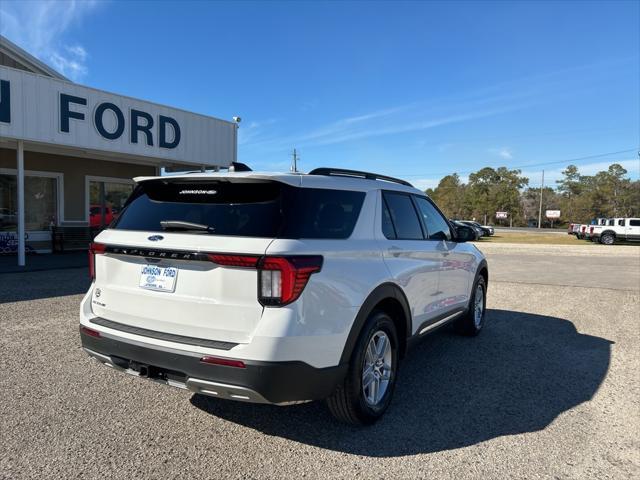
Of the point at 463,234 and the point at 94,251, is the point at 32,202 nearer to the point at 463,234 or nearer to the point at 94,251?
the point at 94,251

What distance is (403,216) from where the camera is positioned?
4.01 metres

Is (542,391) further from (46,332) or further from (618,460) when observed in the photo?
(46,332)

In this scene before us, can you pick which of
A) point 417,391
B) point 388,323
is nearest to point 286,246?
point 388,323

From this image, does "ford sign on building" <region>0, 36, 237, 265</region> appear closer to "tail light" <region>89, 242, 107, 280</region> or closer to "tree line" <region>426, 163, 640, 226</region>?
"tail light" <region>89, 242, 107, 280</region>

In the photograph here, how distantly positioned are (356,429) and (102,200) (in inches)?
586

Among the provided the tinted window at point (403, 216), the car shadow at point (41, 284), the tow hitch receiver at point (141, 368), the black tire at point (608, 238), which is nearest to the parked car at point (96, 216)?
the car shadow at point (41, 284)

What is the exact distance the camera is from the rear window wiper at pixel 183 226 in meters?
2.84

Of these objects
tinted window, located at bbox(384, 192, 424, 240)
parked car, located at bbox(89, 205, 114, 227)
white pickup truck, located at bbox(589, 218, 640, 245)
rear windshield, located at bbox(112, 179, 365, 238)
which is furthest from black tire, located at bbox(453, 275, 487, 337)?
white pickup truck, located at bbox(589, 218, 640, 245)

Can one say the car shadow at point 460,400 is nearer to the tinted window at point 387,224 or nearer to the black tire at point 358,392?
the black tire at point 358,392

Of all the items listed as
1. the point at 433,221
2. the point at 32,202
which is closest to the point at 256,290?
the point at 433,221

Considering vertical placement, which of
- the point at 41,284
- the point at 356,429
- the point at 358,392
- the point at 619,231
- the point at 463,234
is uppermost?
the point at 463,234

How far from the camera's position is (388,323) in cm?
342

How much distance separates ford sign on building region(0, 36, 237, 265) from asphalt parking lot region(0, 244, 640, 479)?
7312mm

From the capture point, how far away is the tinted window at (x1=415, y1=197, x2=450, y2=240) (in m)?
4.48
